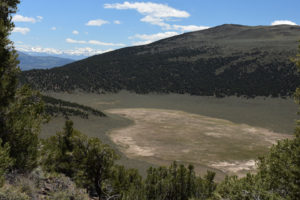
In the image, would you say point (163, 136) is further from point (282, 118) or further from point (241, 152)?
point (282, 118)

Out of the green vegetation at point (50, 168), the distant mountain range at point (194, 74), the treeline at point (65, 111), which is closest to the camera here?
the green vegetation at point (50, 168)

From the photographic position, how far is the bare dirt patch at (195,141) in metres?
32.9

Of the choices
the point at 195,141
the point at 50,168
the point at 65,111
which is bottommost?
the point at 195,141

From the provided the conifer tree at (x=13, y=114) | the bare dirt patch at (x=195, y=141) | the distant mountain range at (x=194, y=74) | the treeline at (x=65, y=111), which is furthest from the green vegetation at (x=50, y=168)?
the distant mountain range at (x=194, y=74)

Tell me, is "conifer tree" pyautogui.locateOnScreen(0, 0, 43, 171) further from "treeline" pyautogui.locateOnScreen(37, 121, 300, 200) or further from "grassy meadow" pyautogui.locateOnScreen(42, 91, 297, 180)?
"grassy meadow" pyautogui.locateOnScreen(42, 91, 297, 180)

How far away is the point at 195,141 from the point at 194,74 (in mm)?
85994

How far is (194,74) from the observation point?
125 meters

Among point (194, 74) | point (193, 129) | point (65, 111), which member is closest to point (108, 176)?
point (65, 111)

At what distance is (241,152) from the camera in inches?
1474

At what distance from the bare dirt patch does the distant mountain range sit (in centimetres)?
3689

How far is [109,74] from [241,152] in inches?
3663

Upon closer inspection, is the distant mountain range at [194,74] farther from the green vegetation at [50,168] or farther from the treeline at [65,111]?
the green vegetation at [50,168]

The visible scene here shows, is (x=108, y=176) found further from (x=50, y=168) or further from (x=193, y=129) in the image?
(x=193, y=129)

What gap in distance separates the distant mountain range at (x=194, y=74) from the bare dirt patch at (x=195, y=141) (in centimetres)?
3689
